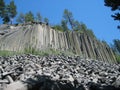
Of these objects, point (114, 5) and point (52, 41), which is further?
point (52, 41)

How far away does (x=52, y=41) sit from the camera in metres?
26.3

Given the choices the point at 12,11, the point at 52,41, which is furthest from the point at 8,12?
the point at 52,41

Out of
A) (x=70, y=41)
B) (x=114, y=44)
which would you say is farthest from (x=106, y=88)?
(x=114, y=44)

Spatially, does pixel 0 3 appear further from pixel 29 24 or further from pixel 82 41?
pixel 82 41

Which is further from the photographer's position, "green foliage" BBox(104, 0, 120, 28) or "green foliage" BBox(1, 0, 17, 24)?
"green foliage" BBox(1, 0, 17, 24)

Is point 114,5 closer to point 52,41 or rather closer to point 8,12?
point 52,41

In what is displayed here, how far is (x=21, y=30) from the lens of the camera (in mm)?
28516

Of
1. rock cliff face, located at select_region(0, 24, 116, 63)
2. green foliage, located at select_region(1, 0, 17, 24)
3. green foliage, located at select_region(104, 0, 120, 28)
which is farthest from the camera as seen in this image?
green foliage, located at select_region(1, 0, 17, 24)

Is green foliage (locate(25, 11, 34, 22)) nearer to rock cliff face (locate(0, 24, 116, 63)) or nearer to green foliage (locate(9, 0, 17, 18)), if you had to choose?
green foliage (locate(9, 0, 17, 18))

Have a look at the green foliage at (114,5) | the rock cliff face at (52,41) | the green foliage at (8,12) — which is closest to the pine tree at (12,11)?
the green foliage at (8,12)

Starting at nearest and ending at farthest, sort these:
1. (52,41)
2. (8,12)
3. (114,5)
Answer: (114,5) → (52,41) → (8,12)

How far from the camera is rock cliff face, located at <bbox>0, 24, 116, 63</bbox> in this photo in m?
24.8

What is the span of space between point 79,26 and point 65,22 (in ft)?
9.21

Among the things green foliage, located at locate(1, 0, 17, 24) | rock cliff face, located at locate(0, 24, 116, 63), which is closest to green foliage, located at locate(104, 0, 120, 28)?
rock cliff face, located at locate(0, 24, 116, 63)
